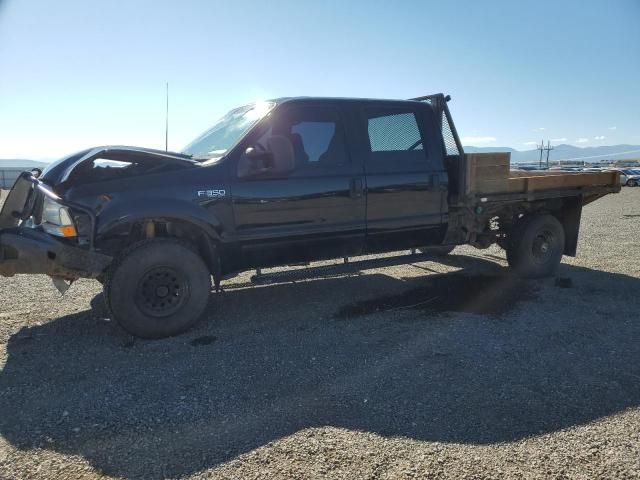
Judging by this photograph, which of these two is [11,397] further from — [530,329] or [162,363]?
[530,329]

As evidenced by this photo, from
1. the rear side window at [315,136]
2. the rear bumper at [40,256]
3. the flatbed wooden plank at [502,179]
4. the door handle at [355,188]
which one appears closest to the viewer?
the rear bumper at [40,256]

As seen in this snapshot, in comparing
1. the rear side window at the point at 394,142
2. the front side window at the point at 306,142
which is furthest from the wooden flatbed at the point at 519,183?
the front side window at the point at 306,142

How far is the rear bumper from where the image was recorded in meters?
3.91

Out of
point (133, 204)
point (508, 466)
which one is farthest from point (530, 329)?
point (133, 204)

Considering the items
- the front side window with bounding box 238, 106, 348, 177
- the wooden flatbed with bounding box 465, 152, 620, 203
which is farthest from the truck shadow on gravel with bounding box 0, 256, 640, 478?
the front side window with bounding box 238, 106, 348, 177

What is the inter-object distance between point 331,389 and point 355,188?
7.67 ft

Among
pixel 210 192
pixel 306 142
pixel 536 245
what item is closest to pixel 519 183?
pixel 536 245

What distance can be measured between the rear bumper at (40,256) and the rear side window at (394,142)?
2873 millimetres

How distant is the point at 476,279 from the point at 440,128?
2.18 metres

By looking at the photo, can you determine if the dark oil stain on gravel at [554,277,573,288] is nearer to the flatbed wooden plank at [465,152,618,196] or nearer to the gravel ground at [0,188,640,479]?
the gravel ground at [0,188,640,479]

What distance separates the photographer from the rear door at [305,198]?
4.63 metres

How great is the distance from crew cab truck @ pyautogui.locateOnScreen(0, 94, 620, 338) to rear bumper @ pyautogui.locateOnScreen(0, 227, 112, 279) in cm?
1

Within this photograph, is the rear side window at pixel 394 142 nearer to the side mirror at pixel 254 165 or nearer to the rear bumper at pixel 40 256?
the side mirror at pixel 254 165

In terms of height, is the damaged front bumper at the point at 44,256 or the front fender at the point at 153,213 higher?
the front fender at the point at 153,213
